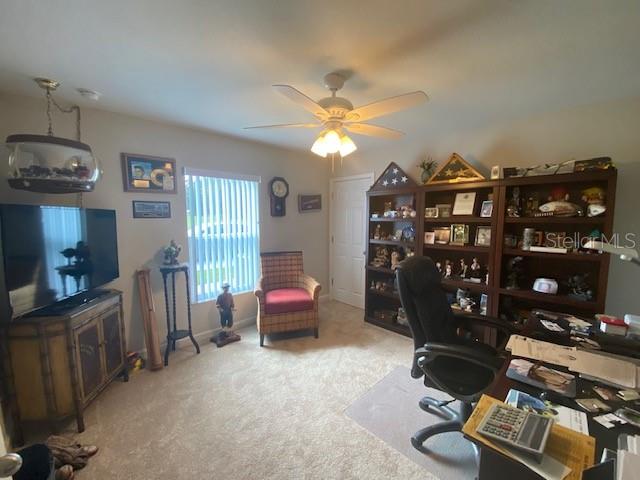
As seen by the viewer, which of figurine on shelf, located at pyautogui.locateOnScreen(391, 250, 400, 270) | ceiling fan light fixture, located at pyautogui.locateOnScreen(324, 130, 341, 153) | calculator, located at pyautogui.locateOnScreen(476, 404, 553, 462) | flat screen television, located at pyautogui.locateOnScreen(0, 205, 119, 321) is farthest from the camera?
figurine on shelf, located at pyautogui.locateOnScreen(391, 250, 400, 270)

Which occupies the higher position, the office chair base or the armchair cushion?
the armchair cushion

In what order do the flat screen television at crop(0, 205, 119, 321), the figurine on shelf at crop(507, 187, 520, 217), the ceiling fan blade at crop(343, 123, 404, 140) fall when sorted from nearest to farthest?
the flat screen television at crop(0, 205, 119, 321), the ceiling fan blade at crop(343, 123, 404, 140), the figurine on shelf at crop(507, 187, 520, 217)

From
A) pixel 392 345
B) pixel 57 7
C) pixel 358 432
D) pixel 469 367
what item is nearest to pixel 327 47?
pixel 57 7

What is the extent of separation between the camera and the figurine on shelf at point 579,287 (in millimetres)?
2213

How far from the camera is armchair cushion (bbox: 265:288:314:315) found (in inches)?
117

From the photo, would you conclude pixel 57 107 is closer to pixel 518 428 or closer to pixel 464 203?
pixel 518 428

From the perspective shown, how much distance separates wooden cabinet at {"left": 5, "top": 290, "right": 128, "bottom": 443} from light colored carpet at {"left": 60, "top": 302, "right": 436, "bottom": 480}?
0.25 meters

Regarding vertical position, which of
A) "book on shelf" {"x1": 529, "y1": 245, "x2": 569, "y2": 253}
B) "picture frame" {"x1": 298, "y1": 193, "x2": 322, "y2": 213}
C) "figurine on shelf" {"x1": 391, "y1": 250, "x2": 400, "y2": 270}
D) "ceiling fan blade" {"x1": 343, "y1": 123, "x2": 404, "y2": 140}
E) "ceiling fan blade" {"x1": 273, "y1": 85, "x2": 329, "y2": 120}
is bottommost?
"figurine on shelf" {"x1": 391, "y1": 250, "x2": 400, "y2": 270}

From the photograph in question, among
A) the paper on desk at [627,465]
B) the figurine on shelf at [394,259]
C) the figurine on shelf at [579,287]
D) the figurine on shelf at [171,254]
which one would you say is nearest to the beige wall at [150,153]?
the figurine on shelf at [171,254]

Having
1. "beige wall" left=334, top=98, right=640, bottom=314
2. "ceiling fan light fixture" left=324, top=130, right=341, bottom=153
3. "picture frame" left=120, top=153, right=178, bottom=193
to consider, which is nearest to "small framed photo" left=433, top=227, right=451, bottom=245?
"beige wall" left=334, top=98, right=640, bottom=314

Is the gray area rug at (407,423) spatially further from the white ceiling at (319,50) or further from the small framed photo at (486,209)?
the white ceiling at (319,50)

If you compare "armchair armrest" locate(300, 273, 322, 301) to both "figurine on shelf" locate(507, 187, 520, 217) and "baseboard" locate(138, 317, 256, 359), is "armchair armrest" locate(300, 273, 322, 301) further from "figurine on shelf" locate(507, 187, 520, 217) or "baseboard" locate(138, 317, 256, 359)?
"figurine on shelf" locate(507, 187, 520, 217)

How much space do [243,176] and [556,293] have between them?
3.39 meters

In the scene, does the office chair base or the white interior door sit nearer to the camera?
the office chair base
